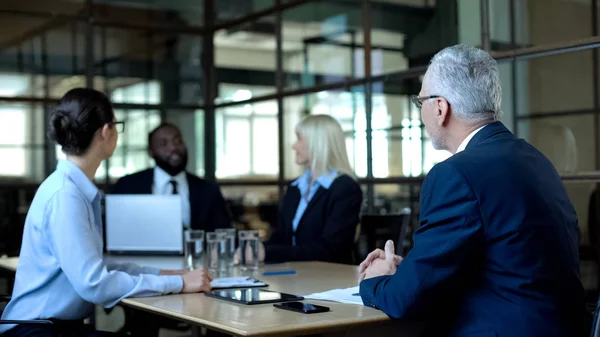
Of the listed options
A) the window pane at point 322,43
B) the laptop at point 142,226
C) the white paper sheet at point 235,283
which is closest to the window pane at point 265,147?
the window pane at point 322,43

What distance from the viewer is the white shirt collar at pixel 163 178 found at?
4.98 meters

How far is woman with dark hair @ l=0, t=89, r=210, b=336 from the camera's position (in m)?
2.57

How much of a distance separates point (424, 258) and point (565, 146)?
2145 mm

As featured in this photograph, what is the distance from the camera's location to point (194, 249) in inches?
133

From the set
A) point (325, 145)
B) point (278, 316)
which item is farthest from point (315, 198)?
point (278, 316)

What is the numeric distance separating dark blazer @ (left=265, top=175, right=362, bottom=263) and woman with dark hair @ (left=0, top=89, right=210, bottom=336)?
1186mm

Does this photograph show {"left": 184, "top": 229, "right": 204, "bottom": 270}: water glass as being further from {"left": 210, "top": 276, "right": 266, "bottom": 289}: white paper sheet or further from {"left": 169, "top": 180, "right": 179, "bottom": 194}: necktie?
{"left": 169, "top": 180, "right": 179, "bottom": 194}: necktie

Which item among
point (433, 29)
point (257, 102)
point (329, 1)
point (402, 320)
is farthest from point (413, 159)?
point (402, 320)

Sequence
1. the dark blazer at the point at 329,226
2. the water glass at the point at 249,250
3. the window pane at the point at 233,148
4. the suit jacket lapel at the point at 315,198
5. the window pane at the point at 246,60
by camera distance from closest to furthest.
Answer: the water glass at the point at 249,250 < the dark blazer at the point at 329,226 < the suit jacket lapel at the point at 315,198 < the window pane at the point at 246,60 < the window pane at the point at 233,148

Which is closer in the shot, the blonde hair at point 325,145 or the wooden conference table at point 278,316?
the wooden conference table at point 278,316

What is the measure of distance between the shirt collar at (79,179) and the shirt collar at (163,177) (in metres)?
2.18

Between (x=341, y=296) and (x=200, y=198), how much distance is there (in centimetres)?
258

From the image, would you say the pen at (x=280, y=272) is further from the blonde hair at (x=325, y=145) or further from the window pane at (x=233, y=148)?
the window pane at (x=233, y=148)

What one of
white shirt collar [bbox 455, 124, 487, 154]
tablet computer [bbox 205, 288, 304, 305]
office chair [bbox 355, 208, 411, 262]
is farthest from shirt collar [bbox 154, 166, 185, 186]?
white shirt collar [bbox 455, 124, 487, 154]
